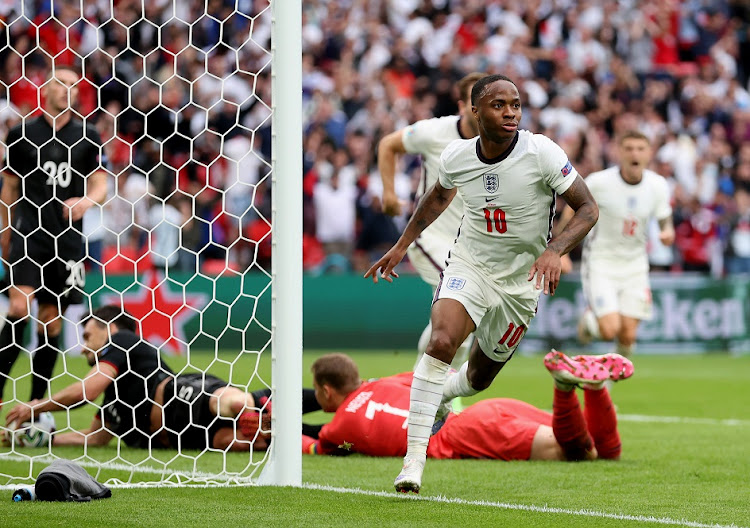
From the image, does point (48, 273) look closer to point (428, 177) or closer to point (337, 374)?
point (337, 374)

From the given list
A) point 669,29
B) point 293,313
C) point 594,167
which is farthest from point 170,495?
point 669,29

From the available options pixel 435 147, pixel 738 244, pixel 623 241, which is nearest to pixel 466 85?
pixel 435 147

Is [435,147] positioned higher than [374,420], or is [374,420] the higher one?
[435,147]

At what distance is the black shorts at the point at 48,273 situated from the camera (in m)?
8.14

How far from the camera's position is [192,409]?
703 centimetres

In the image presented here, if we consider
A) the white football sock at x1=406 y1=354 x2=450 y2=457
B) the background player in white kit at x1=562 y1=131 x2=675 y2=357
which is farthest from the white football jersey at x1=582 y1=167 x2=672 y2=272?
the white football sock at x1=406 y1=354 x2=450 y2=457

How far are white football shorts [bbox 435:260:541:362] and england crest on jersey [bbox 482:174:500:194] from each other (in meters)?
0.42

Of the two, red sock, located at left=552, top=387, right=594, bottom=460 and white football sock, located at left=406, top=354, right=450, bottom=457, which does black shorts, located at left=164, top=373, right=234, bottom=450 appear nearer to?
white football sock, located at left=406, top=354, right=450, bottom=457

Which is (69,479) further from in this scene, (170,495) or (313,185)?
(313,185)

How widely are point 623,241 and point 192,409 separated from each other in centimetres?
558

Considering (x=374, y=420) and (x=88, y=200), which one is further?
(x=88, y=200)

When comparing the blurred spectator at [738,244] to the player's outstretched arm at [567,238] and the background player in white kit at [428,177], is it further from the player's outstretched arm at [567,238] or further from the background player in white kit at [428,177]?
the player's outstretched arm at [567,238]

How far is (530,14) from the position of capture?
22.0 m

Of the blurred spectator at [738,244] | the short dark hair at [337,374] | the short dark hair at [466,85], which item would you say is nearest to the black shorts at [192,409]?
the short dark hair at [337,374]
